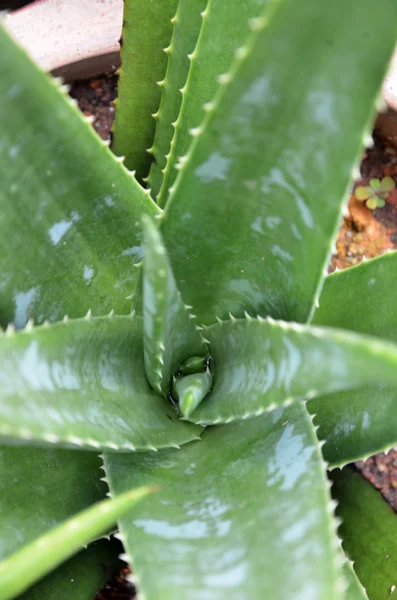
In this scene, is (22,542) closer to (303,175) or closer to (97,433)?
(97,433)

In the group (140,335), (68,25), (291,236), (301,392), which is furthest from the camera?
(68,25)

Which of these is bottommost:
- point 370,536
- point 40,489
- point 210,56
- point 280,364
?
point 370,536

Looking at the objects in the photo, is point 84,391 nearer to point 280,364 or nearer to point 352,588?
point 280,364

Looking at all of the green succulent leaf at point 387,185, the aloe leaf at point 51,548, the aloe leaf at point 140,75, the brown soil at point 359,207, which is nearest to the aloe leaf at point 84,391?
the aloe leaf at point 51,548

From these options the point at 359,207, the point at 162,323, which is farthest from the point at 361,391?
the point at 359,207

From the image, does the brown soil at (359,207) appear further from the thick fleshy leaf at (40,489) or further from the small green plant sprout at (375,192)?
the thick fleshy leaf at (40,489)

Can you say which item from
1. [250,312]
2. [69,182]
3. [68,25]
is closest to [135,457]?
[250,312]
